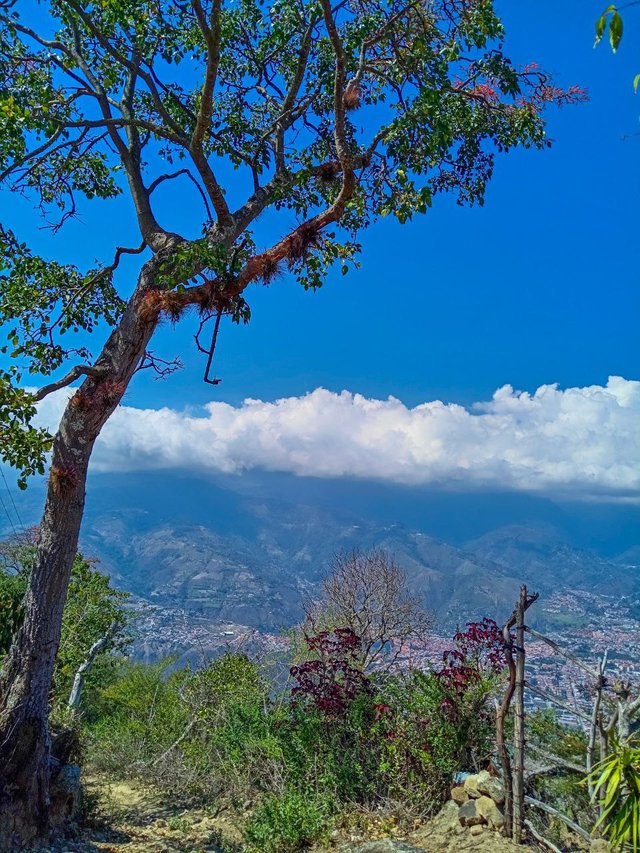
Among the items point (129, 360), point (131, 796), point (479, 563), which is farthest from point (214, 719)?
point (479, 563)

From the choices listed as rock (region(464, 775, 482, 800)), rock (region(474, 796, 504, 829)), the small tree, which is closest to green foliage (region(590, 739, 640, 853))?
rock (region(474, 796, 504, 829))

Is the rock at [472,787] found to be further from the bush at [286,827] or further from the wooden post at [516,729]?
the bush at [286,827]

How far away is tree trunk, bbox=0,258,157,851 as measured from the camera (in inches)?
188

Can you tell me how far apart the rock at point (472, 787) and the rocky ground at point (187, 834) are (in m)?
0.20

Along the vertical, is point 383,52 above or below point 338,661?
above

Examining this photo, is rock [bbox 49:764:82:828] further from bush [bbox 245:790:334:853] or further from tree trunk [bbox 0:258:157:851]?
bush [bbox 245:790:334:853]

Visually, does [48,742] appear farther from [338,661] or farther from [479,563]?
[479,563]

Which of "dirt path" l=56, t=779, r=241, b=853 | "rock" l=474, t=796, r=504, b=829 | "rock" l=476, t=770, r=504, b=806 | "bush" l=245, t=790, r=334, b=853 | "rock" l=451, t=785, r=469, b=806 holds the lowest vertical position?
"dirt path" l=56, t=779, r=241, b=853

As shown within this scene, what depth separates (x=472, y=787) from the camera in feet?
17.8

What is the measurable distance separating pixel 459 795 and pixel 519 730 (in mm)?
1177

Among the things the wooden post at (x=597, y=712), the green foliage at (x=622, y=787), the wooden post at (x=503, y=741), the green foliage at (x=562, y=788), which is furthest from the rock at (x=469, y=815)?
the green foliage at (x=622, y=787)

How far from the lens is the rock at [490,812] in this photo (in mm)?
4992

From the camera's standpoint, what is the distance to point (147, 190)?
21.4 feet

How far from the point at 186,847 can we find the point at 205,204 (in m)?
6.27
